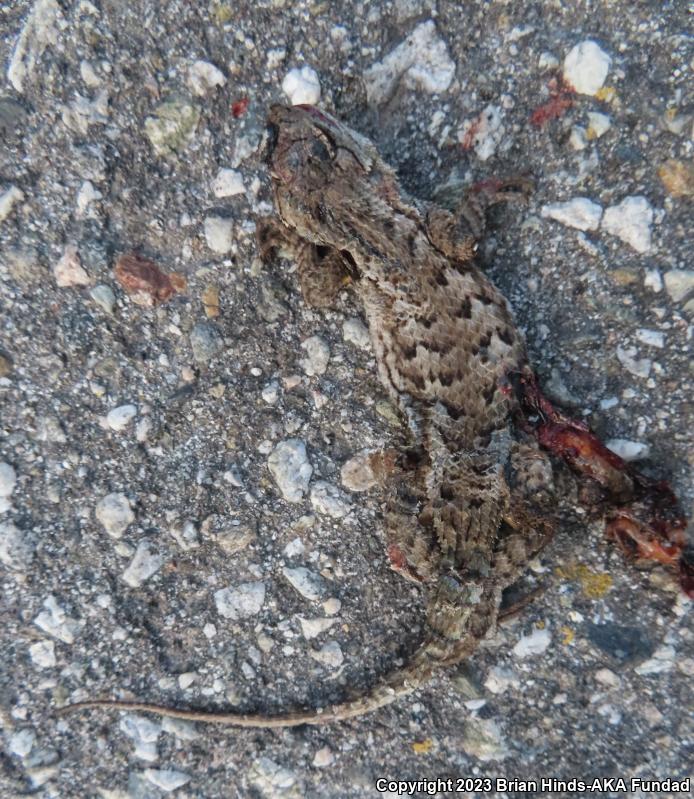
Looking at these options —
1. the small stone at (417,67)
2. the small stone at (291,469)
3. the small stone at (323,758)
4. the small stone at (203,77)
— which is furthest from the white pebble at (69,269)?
the small stone at (323,758)

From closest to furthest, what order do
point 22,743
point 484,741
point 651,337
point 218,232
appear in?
point 22,743 < point 484,741 < point 651,337 < point 218,232

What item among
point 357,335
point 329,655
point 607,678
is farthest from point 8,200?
point 607,678

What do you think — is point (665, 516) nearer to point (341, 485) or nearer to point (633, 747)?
point (633, 747)

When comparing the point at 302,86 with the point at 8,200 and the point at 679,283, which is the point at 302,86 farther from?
the point at 679,283

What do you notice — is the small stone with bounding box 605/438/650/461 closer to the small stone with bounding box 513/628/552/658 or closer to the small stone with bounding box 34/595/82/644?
the small stone with bounding box 513/628/552/658

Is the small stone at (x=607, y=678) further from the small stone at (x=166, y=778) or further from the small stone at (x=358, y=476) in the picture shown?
the small stone at (x=166, y=778)
